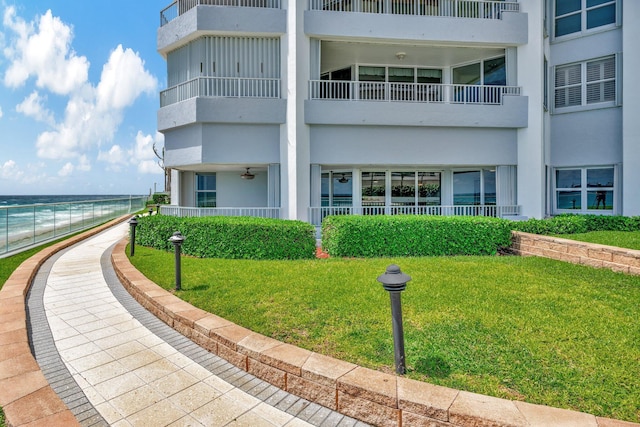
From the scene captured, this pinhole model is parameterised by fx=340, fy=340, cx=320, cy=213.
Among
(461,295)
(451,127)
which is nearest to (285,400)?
(461,295)

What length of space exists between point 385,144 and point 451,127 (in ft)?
7.88

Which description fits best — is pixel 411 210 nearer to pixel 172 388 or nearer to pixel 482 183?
pixel 482 183

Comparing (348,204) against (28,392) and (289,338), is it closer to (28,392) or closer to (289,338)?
(289,338)

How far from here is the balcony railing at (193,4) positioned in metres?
11.6

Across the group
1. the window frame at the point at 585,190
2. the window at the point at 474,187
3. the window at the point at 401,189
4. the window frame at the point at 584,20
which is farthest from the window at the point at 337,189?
the window frame at the point at 584,20

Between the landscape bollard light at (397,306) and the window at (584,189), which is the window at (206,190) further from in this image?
the window at (584,189)

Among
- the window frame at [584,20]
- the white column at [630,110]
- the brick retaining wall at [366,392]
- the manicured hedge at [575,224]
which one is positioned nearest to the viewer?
the brick retaining wall at [366,392]

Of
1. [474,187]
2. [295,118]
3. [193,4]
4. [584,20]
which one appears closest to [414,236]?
[295,118]

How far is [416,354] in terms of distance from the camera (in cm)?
317

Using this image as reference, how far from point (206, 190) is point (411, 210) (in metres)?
8.34

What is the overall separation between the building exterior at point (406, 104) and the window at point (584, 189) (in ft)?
0.15

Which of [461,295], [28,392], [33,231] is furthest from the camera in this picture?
[33,231]

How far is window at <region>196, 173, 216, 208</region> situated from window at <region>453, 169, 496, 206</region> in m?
9.72

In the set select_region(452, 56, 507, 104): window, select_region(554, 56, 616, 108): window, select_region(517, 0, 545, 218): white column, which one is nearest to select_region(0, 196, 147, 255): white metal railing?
select_region(452, 56, 507, 104): window
